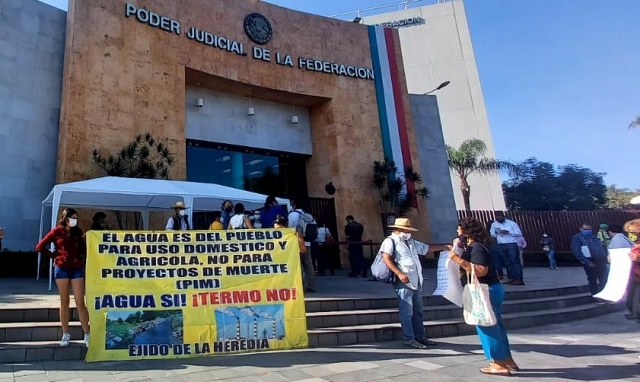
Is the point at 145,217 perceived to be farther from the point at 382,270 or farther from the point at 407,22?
the point at 407,22

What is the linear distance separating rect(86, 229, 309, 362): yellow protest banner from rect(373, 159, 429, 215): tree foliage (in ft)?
36.4

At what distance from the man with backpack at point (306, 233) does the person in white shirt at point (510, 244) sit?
13.5 feet

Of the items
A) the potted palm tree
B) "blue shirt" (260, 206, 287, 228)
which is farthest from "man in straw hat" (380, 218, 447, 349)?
the potted palm tree

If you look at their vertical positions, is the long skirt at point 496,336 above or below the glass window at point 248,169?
below

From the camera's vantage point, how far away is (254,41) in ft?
49.3

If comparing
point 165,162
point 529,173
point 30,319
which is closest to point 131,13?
point 165,162

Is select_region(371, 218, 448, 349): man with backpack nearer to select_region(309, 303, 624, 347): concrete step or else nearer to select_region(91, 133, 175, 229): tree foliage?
select_region(309, 303, 624, 347): concrete step

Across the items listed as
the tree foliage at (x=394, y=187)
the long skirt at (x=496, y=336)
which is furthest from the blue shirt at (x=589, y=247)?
the tree foliage at (x=394, y=187)

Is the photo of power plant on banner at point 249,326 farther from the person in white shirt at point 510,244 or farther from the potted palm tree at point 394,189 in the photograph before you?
the potted palm tree at point 394,189

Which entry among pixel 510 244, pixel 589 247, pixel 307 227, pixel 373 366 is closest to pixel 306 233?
pixel 307 227

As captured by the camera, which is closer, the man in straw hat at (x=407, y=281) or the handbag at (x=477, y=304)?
the handbag at (x=477, y=304)

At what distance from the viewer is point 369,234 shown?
1552 cm

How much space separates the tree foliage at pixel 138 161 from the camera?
11094 mm

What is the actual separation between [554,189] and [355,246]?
29210 millimetres
